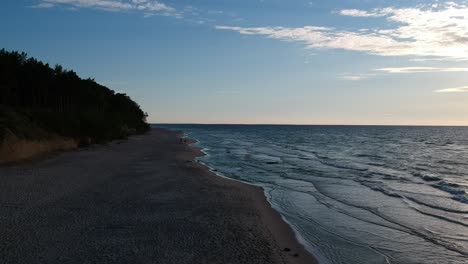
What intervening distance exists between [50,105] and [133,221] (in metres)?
62.7

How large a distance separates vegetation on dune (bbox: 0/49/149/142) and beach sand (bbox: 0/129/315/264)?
9378 mm

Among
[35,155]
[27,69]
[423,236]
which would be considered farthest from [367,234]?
[27,69]

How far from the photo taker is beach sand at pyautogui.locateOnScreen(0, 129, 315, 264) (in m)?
9.79

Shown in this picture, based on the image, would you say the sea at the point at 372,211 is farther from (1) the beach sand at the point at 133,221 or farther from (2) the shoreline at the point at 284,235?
(1) the beach sand at the point at 133,221

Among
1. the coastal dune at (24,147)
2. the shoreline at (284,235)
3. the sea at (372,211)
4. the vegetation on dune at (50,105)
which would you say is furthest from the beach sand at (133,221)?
the vegetation on dune at (50,105)

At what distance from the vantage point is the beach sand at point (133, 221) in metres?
9.79

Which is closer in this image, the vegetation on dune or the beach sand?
the beach sand

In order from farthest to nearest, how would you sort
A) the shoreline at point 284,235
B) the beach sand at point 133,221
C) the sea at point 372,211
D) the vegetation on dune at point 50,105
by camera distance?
the vegetation on dune at point 50,105, the sea at point 372,211, the shoreline at point 284,235, the beach sand at point 133,221

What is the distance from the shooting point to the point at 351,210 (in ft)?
57.3

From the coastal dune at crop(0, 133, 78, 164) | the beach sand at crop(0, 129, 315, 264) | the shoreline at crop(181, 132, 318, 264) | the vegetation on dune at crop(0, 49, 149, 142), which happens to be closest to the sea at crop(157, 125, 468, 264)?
the shoreline at crop(181, 132, 318, 264)

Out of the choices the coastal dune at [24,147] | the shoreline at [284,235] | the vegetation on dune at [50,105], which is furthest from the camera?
the vegetation on dune at [50,105]

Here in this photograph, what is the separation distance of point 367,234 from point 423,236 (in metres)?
1.76

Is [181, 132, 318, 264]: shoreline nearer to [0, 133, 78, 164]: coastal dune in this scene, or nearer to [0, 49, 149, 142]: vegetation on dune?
[0, 133, 78, 164]: coastal dune

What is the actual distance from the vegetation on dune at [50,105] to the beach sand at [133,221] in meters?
9.38
